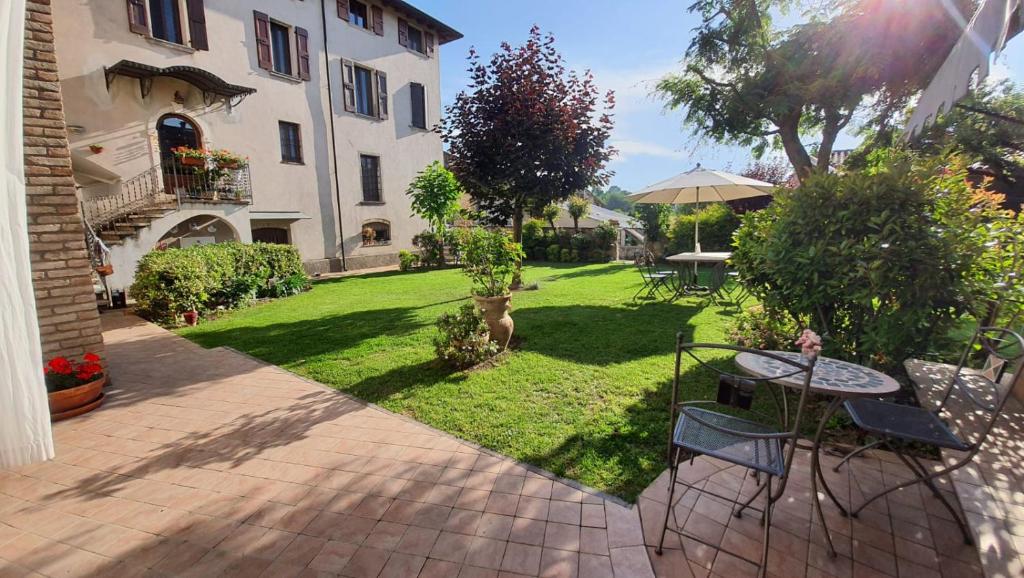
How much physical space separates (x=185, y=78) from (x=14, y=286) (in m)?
12.0

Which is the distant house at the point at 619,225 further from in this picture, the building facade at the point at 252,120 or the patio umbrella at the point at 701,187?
the patio umbrella at the point at 701,187

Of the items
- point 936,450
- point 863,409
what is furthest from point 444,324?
point 936,450

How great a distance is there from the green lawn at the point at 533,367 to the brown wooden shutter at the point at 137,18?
787 cm

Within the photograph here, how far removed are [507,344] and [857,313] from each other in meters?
3.48

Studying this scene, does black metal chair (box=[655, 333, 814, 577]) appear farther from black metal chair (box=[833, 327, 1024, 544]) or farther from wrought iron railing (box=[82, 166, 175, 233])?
wrought iron railing (box=[82, 166, 175, 233])

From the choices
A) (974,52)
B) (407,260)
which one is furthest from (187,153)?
(974,52)

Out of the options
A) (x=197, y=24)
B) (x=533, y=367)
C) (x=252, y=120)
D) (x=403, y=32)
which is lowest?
(x=533, y=367)

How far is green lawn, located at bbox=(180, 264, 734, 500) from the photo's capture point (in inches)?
120

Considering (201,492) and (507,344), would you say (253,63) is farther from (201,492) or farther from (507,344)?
(201,492)

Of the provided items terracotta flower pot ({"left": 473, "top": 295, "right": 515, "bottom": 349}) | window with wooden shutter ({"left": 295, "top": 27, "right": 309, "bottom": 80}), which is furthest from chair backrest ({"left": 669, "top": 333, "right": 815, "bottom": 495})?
window with wooden shutter ({"left": 295, "top": 27, "right": 309, "bottom": 80})

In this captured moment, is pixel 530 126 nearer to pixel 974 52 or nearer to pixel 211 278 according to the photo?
pixel 974 52

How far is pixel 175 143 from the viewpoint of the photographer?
37.9ft

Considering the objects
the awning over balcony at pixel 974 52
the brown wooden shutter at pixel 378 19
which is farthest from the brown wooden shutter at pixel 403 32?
the awning over balcony at pixel 974 52

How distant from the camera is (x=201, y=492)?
2.58m
